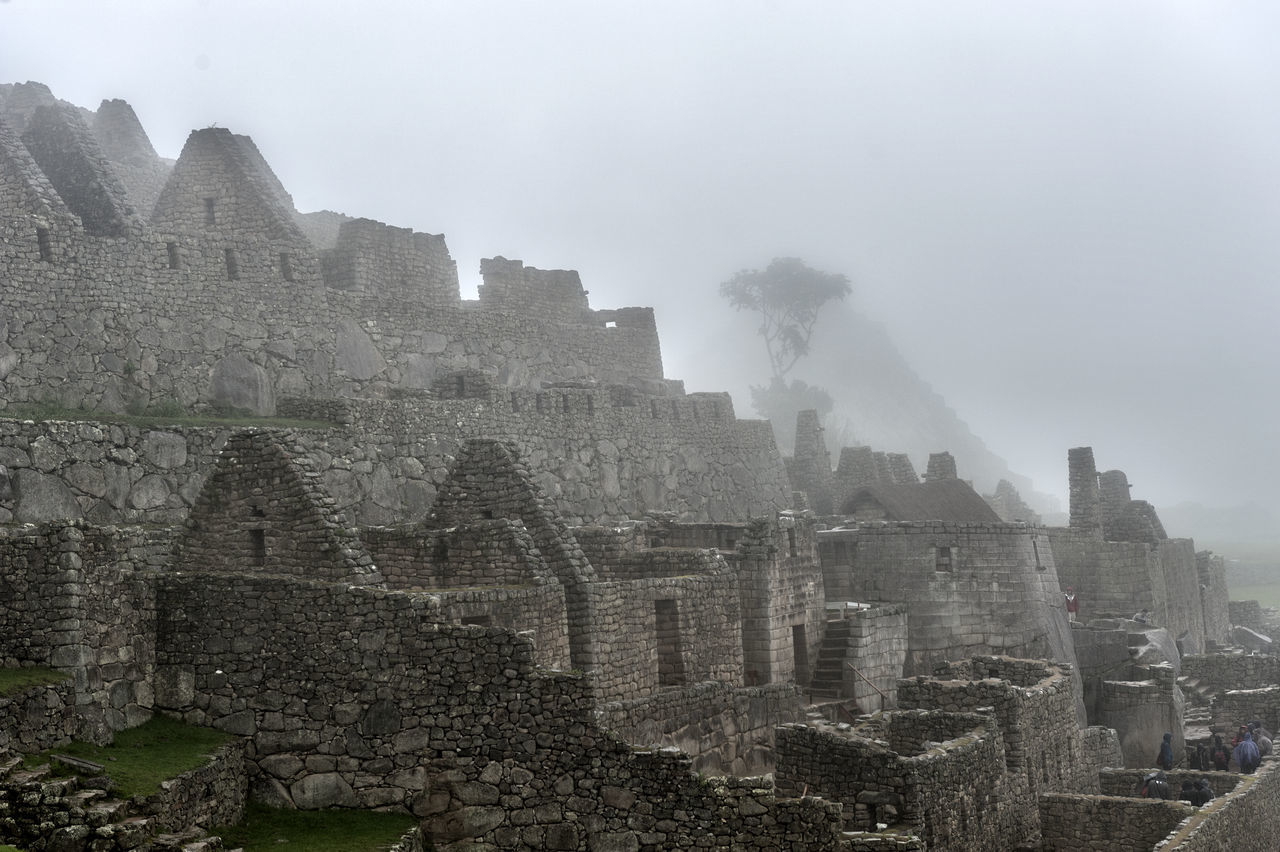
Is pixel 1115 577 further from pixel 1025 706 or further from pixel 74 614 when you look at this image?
pixel 74 614

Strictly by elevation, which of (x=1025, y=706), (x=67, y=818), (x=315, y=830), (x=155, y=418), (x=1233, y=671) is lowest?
(x=1233, y=671)

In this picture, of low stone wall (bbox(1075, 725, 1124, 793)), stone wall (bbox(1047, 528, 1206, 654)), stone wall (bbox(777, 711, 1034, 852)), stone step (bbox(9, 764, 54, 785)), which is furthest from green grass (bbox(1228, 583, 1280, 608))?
stone step (bbox(9, 764, 54, 785))

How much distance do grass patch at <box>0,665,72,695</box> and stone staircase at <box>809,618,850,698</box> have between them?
13793 mm

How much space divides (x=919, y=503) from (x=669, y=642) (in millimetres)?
19758

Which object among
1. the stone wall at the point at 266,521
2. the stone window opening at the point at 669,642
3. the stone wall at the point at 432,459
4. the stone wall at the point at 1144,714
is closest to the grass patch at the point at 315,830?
the stone wall at the point at 266,521

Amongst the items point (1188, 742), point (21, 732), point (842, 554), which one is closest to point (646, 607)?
point (21, 732)

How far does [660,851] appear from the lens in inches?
589

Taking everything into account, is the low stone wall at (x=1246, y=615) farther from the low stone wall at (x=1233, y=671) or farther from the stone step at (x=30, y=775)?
the stone step at (x=30, y=775)

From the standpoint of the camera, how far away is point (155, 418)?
24.3 metres

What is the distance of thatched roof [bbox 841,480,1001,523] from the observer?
126ft

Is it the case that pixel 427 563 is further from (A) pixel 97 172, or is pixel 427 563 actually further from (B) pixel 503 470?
(A) pixel 97 172

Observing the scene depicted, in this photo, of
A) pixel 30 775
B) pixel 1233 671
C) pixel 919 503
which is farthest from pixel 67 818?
pixel 1233 671

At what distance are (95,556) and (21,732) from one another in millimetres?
1983

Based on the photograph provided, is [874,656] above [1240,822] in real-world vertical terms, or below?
above
